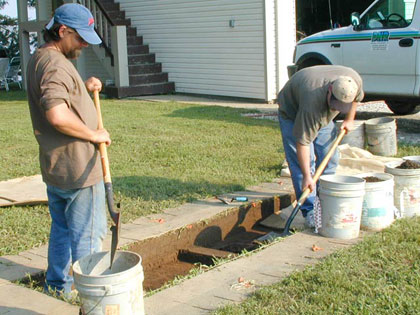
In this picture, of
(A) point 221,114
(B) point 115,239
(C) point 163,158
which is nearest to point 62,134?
(B) point 115,239

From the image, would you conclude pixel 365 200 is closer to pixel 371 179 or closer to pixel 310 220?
pixel 371 179

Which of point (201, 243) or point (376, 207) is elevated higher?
point (376, 207)

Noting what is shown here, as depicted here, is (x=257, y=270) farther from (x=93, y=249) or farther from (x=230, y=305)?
(x=93, y=249)

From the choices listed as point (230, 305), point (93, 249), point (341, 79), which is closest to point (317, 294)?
point (230, 305)

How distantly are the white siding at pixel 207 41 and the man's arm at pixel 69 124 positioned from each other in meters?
10.7

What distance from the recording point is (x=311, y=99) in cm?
490

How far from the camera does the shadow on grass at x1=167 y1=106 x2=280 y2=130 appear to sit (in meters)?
11.0

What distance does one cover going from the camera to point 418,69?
32.4 ft

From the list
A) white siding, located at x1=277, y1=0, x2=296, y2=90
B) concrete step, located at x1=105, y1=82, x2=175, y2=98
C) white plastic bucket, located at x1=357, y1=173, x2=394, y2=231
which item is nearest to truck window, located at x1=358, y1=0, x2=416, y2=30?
white siding, located at x1=277, y1=0, x2=296, y2=90

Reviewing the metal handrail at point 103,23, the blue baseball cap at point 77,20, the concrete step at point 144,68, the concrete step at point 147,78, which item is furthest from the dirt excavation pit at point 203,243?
the metal handrail at point 103,23

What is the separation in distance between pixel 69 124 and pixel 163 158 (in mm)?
4655

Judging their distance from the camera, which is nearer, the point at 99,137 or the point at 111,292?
the point at 111,292

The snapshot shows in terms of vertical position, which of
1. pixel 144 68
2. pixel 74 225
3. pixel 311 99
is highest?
pixel 144 68

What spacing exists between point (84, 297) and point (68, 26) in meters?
1.56
